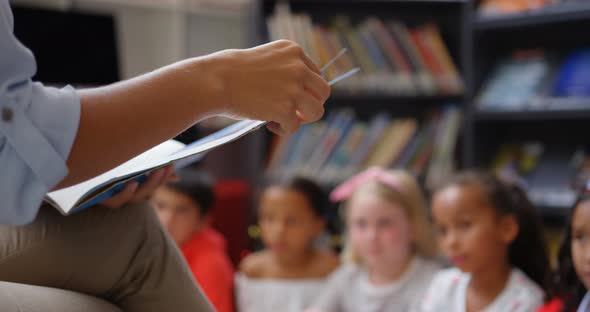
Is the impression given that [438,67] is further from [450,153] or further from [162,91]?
[162,91]

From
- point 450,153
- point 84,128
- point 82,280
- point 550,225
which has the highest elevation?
point 84,128

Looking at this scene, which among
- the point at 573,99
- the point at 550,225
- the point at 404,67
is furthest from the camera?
the point at 404,67

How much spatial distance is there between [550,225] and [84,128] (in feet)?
7.70

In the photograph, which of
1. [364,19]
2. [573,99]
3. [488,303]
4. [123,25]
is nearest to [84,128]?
[488,303]

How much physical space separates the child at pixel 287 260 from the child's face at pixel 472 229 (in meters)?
0.68

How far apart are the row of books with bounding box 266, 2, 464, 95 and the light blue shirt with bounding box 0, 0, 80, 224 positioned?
219cm

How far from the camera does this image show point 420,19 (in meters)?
2.86

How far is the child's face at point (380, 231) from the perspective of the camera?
1960mm

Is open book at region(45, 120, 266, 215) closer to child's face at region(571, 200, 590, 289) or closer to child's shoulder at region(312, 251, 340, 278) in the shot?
child's face at region(571, 200, 590, 289)

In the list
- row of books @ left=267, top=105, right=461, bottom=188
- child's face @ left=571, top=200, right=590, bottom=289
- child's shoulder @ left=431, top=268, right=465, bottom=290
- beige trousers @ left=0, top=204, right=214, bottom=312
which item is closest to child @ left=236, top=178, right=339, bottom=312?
row of books @ left=267, top=105, right=461, bottom=188

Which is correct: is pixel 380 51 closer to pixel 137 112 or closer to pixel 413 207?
pixel 413 207

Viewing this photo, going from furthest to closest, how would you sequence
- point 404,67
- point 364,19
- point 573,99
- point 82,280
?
point 364,19, point 404,67, point 573,99, point 82,280

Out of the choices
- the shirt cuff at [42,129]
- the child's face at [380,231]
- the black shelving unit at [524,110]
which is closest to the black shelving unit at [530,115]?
the black shelving unit at [524,110]

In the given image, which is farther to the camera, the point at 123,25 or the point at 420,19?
the point at 123,25
